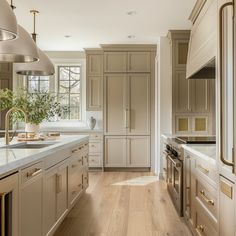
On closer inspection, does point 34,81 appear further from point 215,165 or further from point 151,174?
point 215,165

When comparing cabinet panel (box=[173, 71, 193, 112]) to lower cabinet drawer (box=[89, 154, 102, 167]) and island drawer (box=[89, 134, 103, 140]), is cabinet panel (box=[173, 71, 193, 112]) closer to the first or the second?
island drawer (box=[89, 134, 103, 140])

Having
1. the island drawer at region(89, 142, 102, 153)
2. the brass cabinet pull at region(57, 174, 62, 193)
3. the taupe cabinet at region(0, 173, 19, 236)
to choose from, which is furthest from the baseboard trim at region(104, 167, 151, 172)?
the taupe cabinet at region(0, 173, 19, 236)

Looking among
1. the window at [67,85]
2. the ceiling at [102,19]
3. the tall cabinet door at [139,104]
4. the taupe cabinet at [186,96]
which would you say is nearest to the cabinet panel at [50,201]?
the ceiling at [102,19]

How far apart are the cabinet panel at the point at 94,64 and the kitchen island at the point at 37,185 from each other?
3191 millimetres

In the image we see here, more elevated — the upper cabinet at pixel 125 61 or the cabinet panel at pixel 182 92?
the upper cabinet at pixel 125 61

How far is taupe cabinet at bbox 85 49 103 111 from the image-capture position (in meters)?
6.79

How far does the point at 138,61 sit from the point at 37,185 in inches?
183

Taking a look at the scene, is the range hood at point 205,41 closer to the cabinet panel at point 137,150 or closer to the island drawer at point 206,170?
the island drawer at point 206,170

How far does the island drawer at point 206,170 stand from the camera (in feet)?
6.99

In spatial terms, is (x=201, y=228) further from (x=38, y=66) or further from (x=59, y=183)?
(x=38, y=66)

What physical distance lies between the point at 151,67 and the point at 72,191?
3.67m

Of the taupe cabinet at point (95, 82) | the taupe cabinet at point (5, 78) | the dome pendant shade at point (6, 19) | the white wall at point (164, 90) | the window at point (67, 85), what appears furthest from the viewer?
the window at point (67, 85)

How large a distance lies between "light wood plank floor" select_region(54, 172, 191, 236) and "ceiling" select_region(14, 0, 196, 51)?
267 cm

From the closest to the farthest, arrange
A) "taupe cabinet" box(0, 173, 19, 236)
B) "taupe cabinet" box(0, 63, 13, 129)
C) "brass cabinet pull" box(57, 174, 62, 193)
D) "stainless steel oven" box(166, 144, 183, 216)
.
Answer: "taupe cabinet" box(0, 173, 19, 236) < "brass cabinet pull" box(57, 174, 62, 193) < "stainless steel oven" box(166, 144, 183, 216) < "taupe cabinet" box(0, 63, 13, 129)
